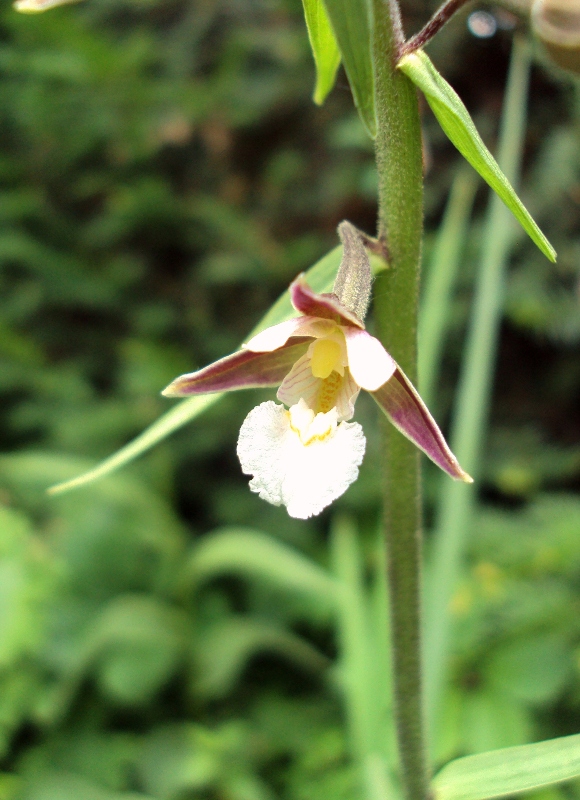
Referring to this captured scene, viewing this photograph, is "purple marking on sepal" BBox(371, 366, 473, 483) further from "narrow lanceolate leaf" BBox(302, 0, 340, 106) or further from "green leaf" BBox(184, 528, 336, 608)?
"green leaf" BBox(184, 528, 336, 608)

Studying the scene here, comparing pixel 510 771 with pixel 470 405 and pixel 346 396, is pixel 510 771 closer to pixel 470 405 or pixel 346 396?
pixel 346 396

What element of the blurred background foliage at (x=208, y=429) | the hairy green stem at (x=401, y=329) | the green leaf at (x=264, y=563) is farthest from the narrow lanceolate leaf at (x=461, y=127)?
the green leaf at (x=264, y=563)

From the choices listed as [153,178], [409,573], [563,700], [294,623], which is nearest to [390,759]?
[563,700]

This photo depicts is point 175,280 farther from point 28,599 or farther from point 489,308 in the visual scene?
point 489,308

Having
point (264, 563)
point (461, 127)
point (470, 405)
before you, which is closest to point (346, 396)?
point (461, 127)

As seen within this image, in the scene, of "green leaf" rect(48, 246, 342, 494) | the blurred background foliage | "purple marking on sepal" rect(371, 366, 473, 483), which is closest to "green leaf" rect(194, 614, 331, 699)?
the blurred background foliage

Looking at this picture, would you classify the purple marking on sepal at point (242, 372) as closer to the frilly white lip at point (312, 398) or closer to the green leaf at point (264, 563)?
the frilly white lip at point (312, 398)
